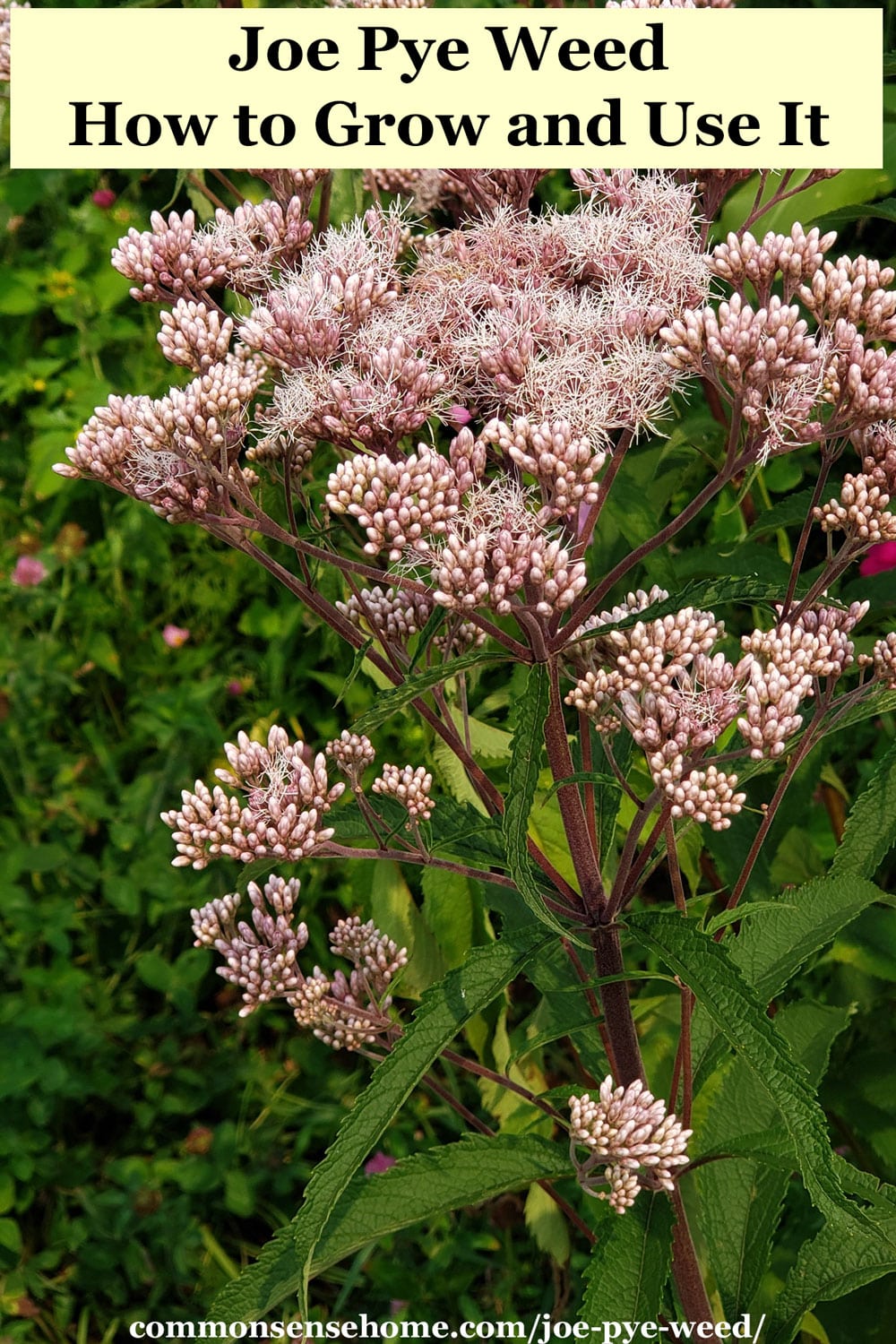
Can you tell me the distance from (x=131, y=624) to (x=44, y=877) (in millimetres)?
721

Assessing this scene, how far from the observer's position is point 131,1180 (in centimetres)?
275

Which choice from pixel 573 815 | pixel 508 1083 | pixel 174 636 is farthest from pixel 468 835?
pixel 174 636

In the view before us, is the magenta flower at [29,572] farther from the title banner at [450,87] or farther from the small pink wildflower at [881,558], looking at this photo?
the small pink wildflower at [881,558]

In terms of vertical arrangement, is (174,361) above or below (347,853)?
above

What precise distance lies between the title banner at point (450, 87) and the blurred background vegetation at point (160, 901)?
21cm

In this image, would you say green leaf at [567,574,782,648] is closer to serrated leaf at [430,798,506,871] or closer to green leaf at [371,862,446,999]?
serrated leaf at [430,798,506,871]

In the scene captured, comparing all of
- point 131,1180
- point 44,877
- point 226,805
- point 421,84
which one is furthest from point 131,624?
point 226,805

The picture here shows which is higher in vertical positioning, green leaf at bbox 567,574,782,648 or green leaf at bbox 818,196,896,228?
green leaf at bbox 818,196,896,228

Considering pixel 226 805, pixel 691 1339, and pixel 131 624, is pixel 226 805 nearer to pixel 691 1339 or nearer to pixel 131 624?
pixel 691 1339

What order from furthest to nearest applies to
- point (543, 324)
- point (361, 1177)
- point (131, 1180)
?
1. point (131, 1180)
2. point (361, 1177)
3. point (543, 324)

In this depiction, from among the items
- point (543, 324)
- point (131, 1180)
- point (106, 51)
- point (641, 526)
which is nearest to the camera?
point (543, 324)

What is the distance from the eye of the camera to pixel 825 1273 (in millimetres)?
1405

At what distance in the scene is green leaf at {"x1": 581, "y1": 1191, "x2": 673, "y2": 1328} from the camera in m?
1.27

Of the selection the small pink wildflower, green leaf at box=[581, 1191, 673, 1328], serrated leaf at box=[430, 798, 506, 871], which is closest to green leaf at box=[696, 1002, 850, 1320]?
green leaf at box=[581, 1191, 673, 1328]
